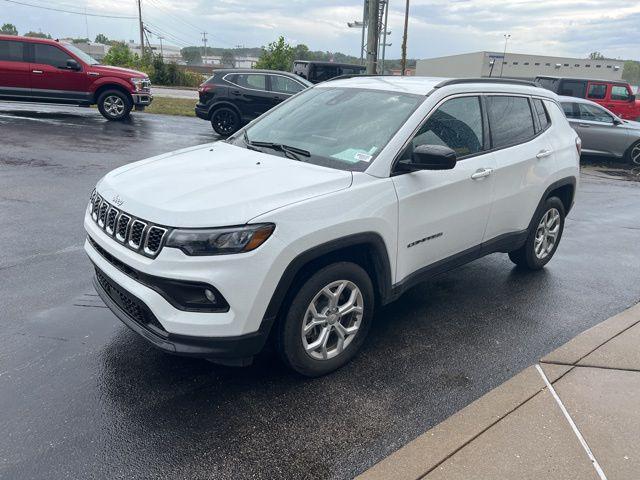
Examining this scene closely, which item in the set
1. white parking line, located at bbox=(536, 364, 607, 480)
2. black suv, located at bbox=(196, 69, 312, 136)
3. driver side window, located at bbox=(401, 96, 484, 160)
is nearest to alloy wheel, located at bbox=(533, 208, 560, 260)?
driver side window, located at bbox=(401, 96, 484, 160)

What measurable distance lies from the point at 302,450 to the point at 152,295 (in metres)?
1.13

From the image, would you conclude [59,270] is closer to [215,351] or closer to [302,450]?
[215,351]

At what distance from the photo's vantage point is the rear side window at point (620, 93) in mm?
18641

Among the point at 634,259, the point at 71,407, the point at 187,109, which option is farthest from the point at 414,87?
the point at 187,109

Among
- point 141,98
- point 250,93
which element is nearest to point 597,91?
point 250,93

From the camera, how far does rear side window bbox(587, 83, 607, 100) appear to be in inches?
718

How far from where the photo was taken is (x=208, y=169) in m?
3.45

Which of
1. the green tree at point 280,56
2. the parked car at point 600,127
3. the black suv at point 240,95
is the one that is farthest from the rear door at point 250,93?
the green tree at point 280,56

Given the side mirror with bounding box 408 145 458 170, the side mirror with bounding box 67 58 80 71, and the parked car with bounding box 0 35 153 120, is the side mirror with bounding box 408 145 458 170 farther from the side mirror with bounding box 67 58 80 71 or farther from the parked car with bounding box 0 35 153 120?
the side mirror with bounding box 67 58 80 71

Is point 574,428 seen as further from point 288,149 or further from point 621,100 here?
point 621,100

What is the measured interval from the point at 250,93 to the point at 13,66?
644 centimetres

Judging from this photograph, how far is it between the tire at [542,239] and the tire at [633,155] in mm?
10382

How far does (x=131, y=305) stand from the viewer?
310cm

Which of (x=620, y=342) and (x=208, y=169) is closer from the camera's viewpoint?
(x=208, y=169)
